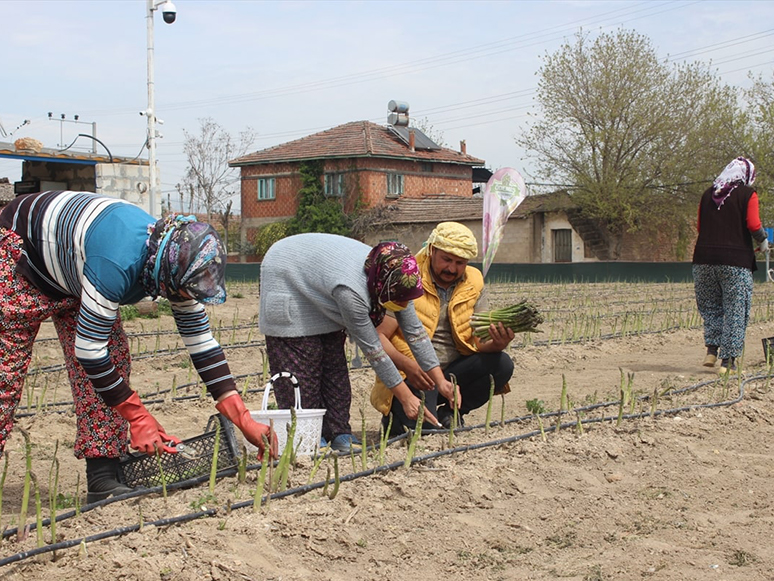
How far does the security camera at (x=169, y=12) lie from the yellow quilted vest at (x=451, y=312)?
48.2 ft

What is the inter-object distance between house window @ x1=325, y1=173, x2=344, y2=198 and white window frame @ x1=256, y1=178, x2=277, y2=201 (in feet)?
7.59

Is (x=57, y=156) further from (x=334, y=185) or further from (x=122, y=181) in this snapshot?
(x=334, y=185)

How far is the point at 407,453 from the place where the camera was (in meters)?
3.60

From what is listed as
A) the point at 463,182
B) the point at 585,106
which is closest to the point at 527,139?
the point at 585,106

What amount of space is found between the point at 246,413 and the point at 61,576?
861mm

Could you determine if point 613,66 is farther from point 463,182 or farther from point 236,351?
point 236,351

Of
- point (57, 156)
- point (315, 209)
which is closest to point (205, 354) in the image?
point (57, 156)

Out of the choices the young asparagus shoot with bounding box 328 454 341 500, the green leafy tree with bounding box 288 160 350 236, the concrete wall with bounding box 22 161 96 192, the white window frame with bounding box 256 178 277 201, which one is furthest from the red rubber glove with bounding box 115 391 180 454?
the white window frame with bounding box 256 178 277 201

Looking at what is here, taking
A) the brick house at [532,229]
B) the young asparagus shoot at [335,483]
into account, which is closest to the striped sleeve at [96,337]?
the young asparagus shoot at [335,483]

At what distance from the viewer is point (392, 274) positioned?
3588 millimetres

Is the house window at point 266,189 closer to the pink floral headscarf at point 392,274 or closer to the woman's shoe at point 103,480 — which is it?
the pink floral headscarf at point 392,274

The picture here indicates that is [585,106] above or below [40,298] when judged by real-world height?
above

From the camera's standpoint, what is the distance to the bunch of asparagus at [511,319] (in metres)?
4.23

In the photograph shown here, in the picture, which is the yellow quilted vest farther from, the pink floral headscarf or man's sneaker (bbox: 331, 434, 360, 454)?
the pink floral headscarf
